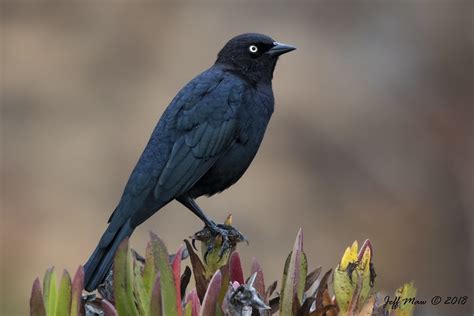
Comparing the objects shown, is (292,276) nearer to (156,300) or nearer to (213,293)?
(213,293)

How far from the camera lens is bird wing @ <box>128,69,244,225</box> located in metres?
4.37

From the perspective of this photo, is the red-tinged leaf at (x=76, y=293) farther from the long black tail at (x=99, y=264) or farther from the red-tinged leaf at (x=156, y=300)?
the long black tail at (x=99, y=264)

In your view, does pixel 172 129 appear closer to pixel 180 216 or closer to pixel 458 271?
pixel 180 216

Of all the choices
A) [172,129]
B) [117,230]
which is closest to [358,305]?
[117,230]

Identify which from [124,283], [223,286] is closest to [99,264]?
[124,283]

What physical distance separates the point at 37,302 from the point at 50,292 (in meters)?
0.12

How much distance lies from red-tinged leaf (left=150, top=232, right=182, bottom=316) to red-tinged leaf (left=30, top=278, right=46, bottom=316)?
38cm

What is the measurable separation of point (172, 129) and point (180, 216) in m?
4.62

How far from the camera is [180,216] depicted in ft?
29.8

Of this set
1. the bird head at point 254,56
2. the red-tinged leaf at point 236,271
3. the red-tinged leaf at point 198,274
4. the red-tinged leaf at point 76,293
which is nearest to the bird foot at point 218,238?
the red-tinged leaf at point 198,274

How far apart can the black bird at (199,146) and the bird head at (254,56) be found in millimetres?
117

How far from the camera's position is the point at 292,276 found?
2.74 m

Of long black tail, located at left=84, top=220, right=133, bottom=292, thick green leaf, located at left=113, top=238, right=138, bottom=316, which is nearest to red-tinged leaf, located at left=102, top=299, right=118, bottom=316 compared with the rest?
thick green leaf, located at left=113, top=238, right=138, bottom=316

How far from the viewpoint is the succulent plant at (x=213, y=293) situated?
266 centimetres
